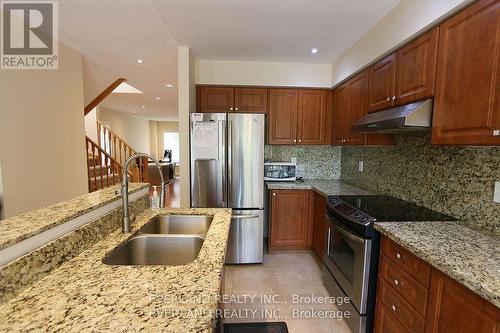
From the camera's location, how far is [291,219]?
9.86ft

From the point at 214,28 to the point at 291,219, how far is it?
2.24 metres

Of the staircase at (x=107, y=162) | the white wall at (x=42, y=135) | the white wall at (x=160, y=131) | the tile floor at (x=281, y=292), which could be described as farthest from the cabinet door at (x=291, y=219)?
the white wall at (x=160, y=131)

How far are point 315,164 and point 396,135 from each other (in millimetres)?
1299

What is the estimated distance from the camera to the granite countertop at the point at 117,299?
641 mm

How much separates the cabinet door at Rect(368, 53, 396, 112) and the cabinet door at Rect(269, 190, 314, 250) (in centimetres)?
127

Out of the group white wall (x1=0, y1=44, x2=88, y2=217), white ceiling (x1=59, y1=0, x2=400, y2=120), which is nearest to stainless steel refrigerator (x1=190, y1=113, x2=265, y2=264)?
white ceiling (x1=59, y1=0, x2=400, y2=120)

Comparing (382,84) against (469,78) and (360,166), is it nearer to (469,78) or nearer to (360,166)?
(469,78)

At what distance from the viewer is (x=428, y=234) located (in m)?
1.37

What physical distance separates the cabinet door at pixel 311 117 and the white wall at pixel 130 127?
20.1 ft

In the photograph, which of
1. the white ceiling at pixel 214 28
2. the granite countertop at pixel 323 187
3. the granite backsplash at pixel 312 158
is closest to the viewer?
the white ceiling at pixel 214 28

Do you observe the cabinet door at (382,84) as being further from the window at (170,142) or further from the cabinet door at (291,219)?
the window at (170,142)

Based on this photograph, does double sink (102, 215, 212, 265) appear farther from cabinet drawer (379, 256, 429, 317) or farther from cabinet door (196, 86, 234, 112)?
cabinet door (196, 86, 234, 112)

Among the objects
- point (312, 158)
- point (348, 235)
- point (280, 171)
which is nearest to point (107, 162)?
point (280, 171)

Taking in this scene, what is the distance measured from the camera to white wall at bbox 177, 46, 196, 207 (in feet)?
8.81
